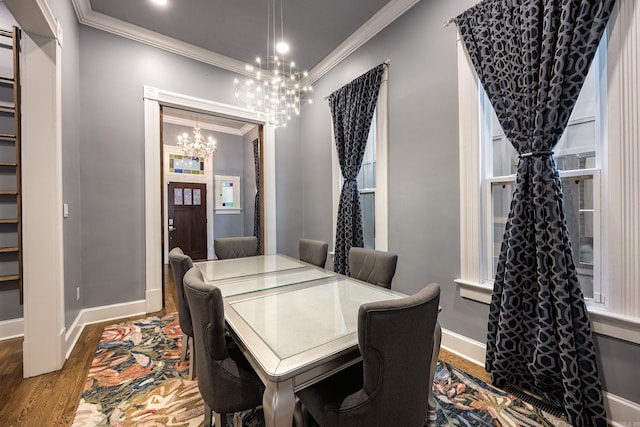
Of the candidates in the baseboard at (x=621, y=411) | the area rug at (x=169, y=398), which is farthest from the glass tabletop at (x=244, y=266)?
the baseboard at (x=621, y=411)

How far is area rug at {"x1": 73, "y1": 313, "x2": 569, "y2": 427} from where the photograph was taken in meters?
1.55

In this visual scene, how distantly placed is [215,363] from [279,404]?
15.6 inches

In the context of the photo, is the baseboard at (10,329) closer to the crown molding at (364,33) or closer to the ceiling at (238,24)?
the ceiling at (238,24)

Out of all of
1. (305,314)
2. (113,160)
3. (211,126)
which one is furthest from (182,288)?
(211,126)

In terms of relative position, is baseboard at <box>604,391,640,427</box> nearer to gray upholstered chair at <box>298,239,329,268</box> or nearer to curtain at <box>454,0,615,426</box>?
curtain at <box>454,0,615,426</box>

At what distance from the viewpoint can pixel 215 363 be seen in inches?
44.4

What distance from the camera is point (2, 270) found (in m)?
2.56

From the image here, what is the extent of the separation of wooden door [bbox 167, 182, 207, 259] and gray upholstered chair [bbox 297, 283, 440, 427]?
632cm

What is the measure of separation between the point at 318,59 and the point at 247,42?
999 mm

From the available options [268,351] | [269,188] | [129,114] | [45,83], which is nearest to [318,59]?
[269,188]

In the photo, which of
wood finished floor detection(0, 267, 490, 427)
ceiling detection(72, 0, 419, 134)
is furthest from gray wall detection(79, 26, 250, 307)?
wood finished floor detection(0, 267, 490, 427)

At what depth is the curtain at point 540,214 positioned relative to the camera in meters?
1.50

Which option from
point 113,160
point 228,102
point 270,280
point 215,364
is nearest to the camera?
point 215,364

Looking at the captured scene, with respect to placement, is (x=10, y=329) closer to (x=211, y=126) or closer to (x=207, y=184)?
(x=207, y=184)
